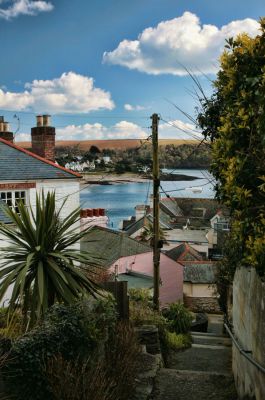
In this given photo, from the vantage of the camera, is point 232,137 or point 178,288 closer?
point 232,137

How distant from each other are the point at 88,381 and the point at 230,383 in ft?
11.6

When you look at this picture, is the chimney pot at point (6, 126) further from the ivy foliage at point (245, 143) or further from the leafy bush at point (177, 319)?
the ivy foliage at point (245, 143)

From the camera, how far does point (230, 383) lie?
793cm

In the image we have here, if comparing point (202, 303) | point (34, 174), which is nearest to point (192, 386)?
point (34, 174)

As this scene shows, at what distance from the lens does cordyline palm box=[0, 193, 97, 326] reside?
24.1ft

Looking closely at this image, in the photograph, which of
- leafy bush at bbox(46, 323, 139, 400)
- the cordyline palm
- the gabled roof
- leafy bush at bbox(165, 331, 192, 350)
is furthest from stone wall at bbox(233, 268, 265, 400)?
the gabled roof

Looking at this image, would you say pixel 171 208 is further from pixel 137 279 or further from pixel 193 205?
pixel 137 279

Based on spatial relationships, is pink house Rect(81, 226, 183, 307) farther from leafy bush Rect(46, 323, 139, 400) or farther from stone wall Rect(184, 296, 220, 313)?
leafy bush Rect(46, 323, 139, 400)

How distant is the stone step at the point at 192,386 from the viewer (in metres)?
7.35

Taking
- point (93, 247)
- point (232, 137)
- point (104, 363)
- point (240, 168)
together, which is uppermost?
point (232, 137)

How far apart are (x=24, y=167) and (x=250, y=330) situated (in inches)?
564

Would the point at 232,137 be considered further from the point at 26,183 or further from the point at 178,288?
the point at 178,288

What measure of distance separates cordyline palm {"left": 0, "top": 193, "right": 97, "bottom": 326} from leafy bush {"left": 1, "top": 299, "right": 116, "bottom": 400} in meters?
0.63

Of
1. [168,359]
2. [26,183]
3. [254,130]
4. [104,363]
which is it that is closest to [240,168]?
[254,130]
